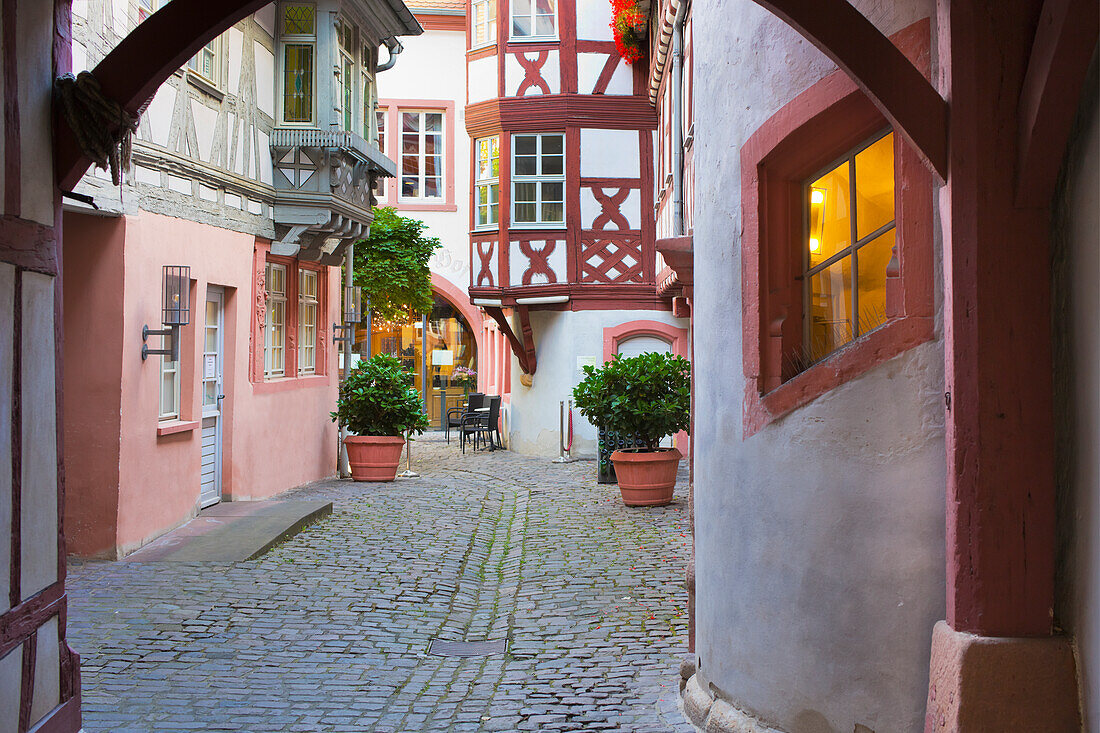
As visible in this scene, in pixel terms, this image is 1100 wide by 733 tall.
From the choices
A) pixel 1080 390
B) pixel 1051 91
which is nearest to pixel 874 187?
pixel 1051 91

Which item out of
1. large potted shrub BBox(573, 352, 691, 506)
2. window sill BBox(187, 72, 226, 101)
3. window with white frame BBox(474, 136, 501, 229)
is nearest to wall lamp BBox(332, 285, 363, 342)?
window with white frame BBox(474, 136, 501, 229)

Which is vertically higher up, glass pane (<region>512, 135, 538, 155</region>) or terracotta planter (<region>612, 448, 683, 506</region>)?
glass pane (<region>512, 135, 538, 155</region>)

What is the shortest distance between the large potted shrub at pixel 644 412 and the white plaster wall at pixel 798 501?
705 cm

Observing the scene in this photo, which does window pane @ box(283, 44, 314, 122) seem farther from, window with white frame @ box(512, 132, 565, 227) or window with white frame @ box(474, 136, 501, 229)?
window with white frame @ box(474, 136, 501, 229)

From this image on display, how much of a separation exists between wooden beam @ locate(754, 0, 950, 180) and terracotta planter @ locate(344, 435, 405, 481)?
11.9 meters

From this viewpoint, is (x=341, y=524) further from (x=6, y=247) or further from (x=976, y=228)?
(x=976, y=228)

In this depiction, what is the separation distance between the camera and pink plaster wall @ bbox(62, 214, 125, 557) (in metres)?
8.62

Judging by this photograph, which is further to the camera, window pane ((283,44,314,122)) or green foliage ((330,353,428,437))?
green foliage ((330,353,428,437))

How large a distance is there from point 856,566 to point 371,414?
1159 cm

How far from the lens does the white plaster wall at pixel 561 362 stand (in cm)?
1820

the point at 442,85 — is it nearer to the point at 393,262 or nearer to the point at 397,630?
the point at 393,262

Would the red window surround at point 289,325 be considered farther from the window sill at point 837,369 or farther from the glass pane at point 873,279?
the glass pane at point 873,279

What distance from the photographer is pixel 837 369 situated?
3754 millimetres

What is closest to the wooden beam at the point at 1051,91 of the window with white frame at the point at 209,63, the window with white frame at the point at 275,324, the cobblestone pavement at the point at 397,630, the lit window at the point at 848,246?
the lit window at the point at 848,246
